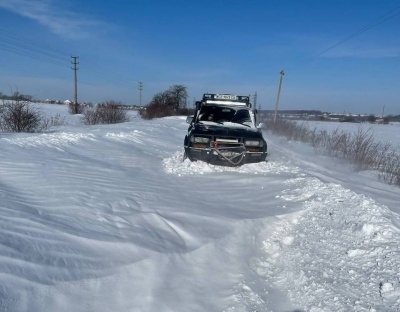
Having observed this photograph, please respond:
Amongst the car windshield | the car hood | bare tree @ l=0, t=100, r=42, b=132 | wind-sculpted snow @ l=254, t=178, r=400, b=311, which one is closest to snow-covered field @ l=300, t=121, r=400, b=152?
the car windshield

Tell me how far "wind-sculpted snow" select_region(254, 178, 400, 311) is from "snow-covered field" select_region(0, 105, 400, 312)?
0.5 inches

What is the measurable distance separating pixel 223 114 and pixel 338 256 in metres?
6.56

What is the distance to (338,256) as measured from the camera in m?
3.72

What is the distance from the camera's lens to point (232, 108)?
9.88m

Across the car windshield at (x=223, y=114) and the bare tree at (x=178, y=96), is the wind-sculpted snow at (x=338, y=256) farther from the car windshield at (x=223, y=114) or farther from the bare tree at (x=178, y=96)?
the bare tree at (x=178, y=96)

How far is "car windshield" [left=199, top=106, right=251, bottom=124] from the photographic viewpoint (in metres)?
9.68

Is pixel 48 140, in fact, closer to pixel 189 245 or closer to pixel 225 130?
pixel 225 130

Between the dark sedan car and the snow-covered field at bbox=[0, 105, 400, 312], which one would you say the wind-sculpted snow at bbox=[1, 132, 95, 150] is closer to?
the snow-covered field at bbox=[0, 105, 400, 312]

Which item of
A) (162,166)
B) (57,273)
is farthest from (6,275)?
(162,166)

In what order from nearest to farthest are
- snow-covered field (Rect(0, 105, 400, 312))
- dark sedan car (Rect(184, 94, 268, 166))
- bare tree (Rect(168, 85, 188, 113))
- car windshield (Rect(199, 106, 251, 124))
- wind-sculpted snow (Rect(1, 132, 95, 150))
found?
snow-covered field (Rect(0, 105, 400, 312))
dark sedan car (Rect(184, 94, 268, 166))
car windshield (Rect(199, 106, 251, 124))
wind-sculpted snow (Rect(1, 132, 95, 150))
bare tree (Rect(168, 85, 188, 113))

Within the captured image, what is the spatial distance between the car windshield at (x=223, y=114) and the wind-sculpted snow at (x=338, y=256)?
4665 mm

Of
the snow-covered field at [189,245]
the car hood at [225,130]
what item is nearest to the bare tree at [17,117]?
the snow-covered field at [189,245]

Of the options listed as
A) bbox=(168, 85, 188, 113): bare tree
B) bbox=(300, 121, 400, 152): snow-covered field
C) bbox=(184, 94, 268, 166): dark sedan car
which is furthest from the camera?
bbox=(168, 85, 188, 113): bare tree

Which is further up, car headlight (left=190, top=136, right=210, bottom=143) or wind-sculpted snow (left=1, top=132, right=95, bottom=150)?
car headlight (left=190, top=136, right=210, bottom=143)
